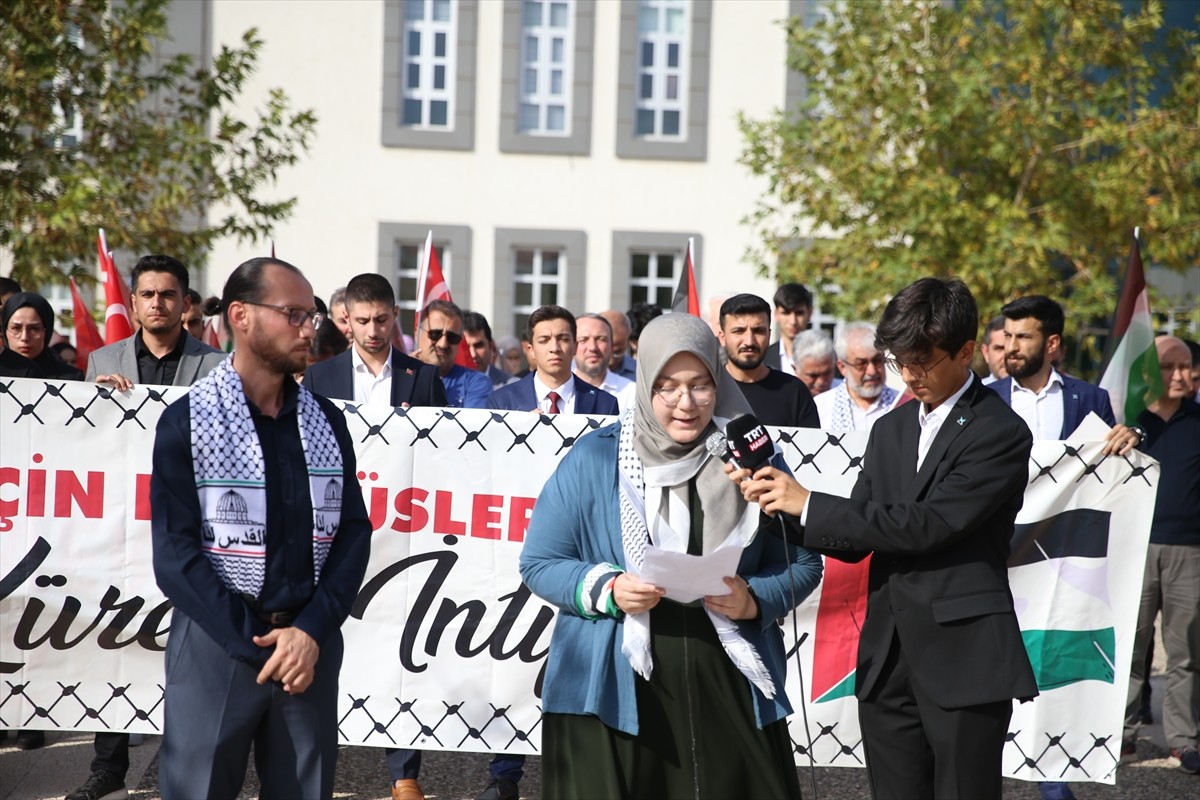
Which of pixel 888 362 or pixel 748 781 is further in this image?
pixel 888 362

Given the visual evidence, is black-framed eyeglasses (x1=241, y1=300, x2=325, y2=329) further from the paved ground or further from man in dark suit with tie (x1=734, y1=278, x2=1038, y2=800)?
the paved ground

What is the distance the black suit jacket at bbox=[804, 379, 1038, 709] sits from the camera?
14.4 feet

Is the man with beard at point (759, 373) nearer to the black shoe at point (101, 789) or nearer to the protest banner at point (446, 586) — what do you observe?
the protest banner at point (446, 586)

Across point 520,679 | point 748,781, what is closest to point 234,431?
point 748,781

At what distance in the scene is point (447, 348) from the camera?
889cm

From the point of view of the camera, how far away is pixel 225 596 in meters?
3.97

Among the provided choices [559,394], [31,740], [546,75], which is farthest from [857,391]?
[546,75]

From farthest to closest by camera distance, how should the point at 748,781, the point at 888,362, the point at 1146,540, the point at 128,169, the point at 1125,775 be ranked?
the point at 128,169
the point at 1125,775
the point at 1146,540
the point at 888,362
the point at 748,781

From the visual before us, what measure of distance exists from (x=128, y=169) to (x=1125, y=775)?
39.7 feet

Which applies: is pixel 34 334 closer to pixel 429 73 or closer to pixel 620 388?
pixel 620 388

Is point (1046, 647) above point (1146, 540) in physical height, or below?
below

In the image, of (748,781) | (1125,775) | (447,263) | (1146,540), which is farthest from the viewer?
(447,263)

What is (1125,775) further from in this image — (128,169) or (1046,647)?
(128,169)

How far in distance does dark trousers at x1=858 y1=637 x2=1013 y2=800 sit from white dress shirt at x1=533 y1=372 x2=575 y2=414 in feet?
11.1
